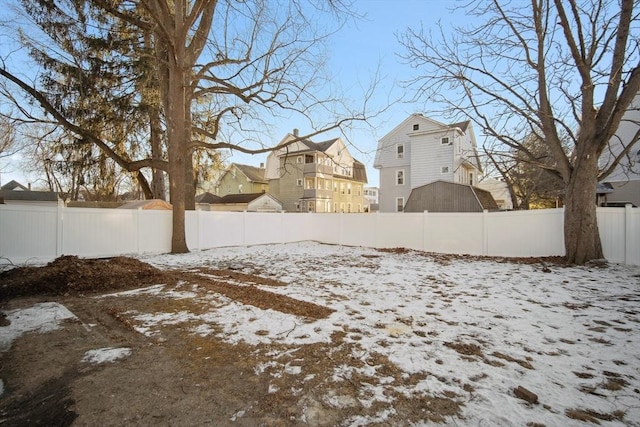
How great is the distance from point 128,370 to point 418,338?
2666 millimetres

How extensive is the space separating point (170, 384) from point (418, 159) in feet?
67.1

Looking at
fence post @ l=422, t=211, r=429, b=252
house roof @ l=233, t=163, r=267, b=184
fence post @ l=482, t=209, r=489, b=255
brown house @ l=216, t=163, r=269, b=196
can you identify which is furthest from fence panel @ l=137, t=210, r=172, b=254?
house roof @ l=233, t=163, r=267, b=184

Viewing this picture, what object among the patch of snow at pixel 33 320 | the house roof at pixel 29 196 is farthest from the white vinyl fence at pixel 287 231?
the house roof at pixel 29 196

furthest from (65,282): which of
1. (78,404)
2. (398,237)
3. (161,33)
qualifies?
(398,237)

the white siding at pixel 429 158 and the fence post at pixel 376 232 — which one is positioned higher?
the white siding at pixel 429 158

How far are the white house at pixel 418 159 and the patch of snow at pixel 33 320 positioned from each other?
17.6m

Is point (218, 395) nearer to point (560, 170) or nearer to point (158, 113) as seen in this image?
point (560, 170)

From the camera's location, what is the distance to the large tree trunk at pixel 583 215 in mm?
7172

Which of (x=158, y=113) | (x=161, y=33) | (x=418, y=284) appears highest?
(x=161, y=33)

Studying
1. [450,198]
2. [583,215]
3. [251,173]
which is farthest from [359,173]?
[583,215]

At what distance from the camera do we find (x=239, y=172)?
3462 centimetres

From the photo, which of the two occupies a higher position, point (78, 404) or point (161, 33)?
point (161, 33)

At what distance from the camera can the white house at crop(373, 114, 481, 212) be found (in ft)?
63.9

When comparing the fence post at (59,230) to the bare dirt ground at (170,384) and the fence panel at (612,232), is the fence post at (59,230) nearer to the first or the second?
the bare dirt ground at (170,384)
